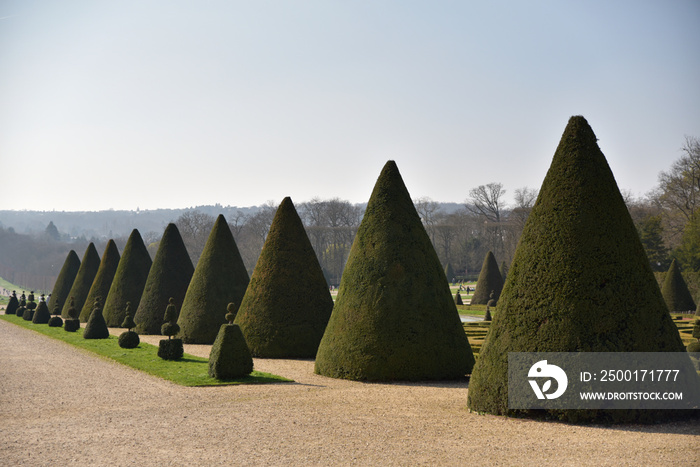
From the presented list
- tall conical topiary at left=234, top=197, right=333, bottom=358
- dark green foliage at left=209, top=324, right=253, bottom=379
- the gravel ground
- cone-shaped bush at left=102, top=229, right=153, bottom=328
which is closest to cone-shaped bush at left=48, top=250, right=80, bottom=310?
cone-shaped bush at left=102, top=229, right=153, bottom=328

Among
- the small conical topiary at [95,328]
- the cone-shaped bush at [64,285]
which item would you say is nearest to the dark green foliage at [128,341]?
the small conical topiary at [95,328]

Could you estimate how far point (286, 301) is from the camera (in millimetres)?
20547

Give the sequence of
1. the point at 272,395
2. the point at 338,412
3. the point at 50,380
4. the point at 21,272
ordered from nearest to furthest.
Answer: the point at 338,412 → the point at 272,395 → the point at 50,380 → the point at 21,272

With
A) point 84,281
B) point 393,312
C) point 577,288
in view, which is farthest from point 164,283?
point 577,288

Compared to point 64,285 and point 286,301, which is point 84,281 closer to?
point 64,285

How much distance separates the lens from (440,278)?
1669cm

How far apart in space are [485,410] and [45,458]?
7004 millimetres

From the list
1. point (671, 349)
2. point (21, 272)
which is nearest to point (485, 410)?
point (671, 349)

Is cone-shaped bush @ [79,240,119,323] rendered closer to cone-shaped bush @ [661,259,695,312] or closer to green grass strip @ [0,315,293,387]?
green grass strip @ [0,315,293,387]

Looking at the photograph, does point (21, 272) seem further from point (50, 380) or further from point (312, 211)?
point (50, 380)

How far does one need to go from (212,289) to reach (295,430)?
14.8 m

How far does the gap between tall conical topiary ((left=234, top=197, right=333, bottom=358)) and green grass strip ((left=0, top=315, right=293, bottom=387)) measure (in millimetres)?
1964

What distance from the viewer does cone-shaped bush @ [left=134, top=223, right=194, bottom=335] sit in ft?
91.5

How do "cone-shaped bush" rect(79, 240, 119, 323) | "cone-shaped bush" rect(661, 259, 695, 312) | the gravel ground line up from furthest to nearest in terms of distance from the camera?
1. "cone-shaped bush" rect(661, 259, 695, 312)
2. "cone-shaped bush" rect(79, 240, 119, 323)
3. the gravel ground
